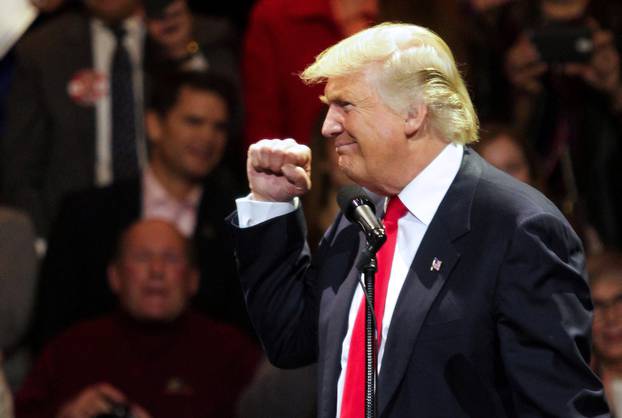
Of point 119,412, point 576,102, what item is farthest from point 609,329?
point 119,412

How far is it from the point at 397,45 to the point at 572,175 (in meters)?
2.86

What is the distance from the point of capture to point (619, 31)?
517cm

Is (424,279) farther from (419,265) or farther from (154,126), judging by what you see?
(154,126)

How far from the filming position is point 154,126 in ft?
16.9

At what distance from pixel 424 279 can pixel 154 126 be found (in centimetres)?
296

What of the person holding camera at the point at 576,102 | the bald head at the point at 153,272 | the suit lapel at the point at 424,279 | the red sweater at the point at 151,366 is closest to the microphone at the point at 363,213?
the suit lapel at the point at 424,279

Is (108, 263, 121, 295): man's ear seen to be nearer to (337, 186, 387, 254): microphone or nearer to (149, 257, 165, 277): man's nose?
(149, 257, 165, 277): man's nose

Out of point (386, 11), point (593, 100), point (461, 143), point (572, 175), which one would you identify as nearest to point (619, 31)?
point (593, 100)

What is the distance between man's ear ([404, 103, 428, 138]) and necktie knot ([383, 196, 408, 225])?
0.14 meters

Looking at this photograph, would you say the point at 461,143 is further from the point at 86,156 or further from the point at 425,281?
the point at 86,156

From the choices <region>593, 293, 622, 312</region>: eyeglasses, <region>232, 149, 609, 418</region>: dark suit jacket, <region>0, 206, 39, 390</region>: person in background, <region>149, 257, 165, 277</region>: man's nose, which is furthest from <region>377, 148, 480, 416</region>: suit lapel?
<region>0, 206, 39, 390</region>: person in background

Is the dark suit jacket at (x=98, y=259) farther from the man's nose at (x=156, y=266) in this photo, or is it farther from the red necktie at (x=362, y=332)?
the red necktie at (x=362, y=332)

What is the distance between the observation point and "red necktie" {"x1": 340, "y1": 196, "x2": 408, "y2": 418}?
2402 millimetres

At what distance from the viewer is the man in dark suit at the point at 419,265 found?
226 cm
